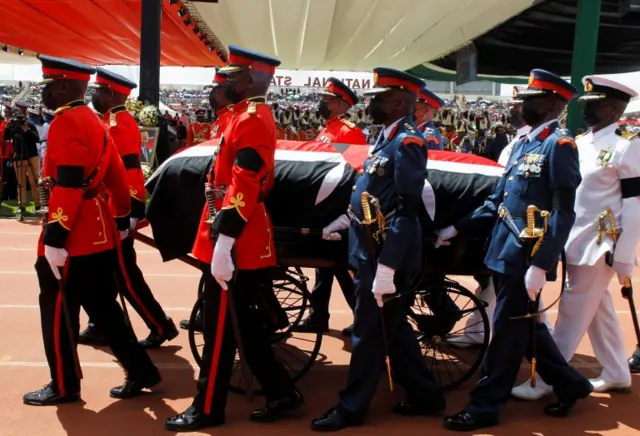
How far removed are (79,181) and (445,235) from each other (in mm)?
2107

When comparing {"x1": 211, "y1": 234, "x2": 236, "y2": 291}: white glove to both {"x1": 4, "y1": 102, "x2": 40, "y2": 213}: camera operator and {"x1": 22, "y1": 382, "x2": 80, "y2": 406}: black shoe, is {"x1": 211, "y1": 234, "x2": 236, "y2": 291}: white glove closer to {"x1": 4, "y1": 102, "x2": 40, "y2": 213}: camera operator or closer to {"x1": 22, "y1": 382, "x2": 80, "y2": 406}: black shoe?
{"x1": 22, "y1": 382, "x2": 80, "y2": 406}: black shoe

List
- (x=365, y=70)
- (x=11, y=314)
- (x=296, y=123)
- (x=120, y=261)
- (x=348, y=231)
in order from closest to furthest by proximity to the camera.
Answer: (x=348, y=231)
(x=120, y=261)
(x=11, y=314)
(x=296, y=123)
(x=365, y=70)

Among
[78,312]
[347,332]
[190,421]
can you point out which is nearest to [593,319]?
[347,332]

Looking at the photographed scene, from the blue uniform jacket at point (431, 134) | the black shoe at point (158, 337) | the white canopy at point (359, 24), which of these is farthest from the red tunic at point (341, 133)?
the white canopy at point (359, 24)

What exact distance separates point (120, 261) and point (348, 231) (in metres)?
1.49

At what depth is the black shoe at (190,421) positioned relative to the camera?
3.81m

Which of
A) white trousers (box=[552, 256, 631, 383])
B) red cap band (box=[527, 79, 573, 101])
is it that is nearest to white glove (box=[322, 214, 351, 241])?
red cap band (box=[527, 79, 573, 101])

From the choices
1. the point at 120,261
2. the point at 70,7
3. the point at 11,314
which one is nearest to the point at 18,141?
the point at 70,7

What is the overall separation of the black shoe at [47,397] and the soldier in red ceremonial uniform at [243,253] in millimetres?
713

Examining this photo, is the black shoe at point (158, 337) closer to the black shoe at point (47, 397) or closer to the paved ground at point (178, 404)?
the paved ground at point (178, 404)

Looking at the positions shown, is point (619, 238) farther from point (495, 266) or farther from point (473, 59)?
point (473, 59)

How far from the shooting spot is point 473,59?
591 inches

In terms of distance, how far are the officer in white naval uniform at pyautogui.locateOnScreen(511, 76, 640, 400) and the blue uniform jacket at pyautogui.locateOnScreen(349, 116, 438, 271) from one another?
3.80 ft

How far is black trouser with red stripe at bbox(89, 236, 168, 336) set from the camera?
5.15 meters
